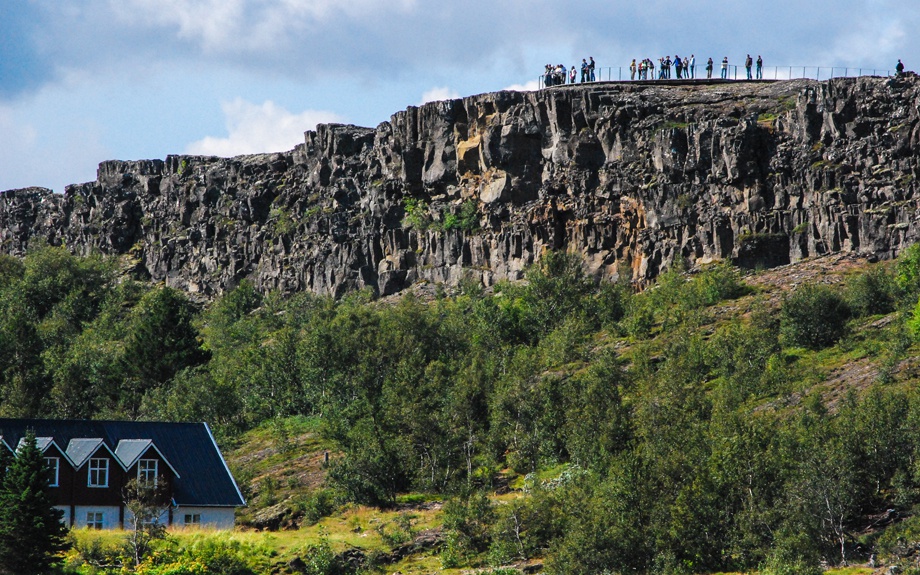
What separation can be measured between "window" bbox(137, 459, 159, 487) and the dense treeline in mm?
14958

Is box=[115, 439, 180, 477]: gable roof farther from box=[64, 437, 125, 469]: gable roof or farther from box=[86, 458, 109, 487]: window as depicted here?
box=[86, 458, 109, 487]: window

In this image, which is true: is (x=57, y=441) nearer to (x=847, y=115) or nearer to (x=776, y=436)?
(x=776, y=436)

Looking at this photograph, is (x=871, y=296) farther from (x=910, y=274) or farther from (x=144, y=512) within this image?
(x=144, y=512)

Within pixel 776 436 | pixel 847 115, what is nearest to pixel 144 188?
pixel 847 115

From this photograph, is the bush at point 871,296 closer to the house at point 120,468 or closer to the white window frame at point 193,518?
the house at point 120,468

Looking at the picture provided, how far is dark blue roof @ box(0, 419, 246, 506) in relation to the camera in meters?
81.2

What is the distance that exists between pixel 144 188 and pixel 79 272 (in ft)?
43.7

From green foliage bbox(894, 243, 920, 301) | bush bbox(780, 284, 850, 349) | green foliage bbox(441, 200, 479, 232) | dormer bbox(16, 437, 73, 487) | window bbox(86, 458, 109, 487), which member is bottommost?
window bbox(86, 458, 109, 487)

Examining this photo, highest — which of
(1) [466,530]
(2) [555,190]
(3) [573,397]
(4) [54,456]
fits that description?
(2) [555,190]

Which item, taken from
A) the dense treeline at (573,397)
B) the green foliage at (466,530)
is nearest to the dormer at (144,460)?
the dense treeline at (573,397)

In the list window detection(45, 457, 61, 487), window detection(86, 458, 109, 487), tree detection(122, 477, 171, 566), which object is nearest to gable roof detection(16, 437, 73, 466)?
window detection(45, 457, 61, 487)

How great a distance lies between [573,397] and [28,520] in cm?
4167

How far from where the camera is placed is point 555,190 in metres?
137

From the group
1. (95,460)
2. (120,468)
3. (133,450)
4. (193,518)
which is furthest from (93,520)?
(193,518)
